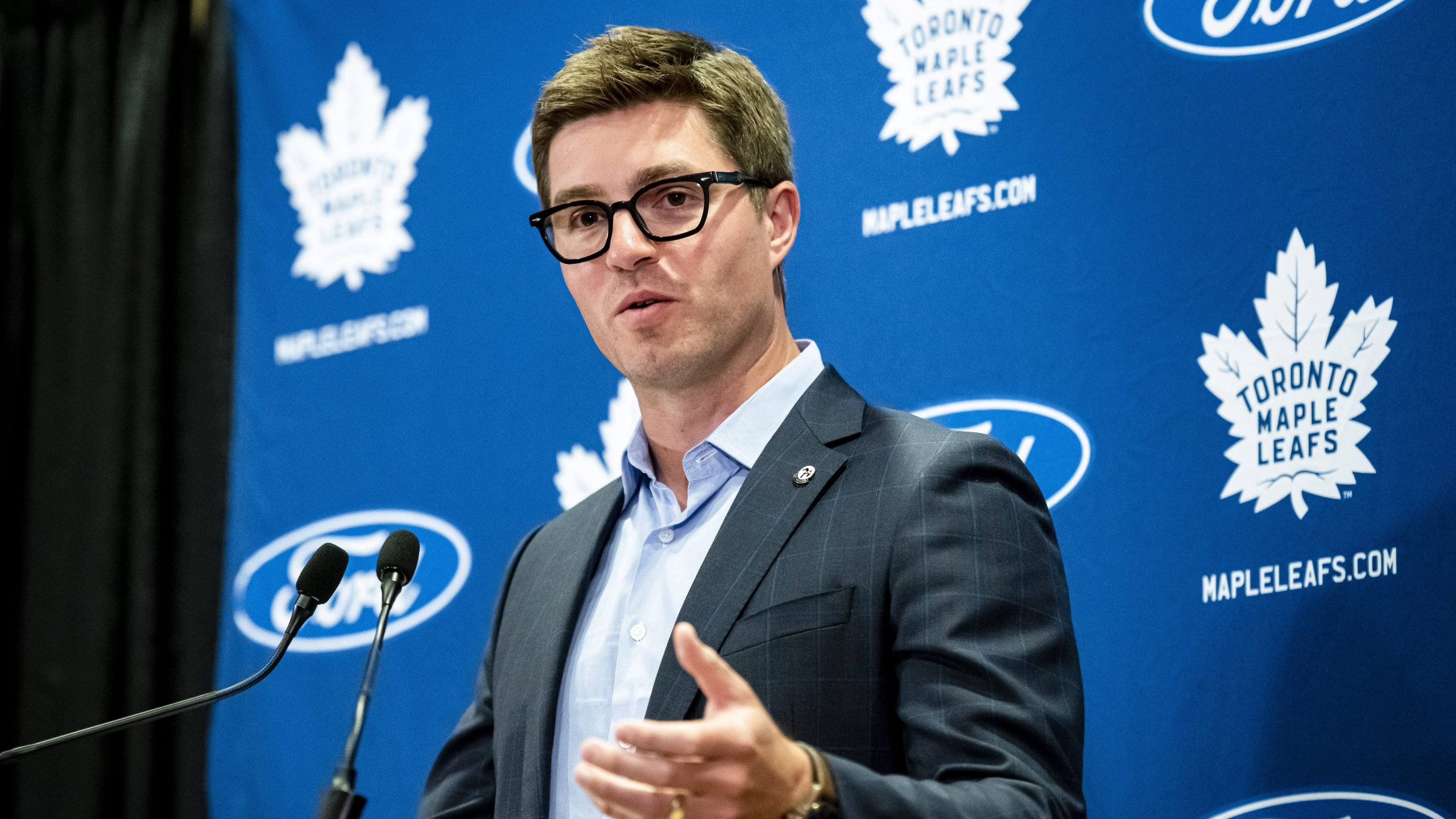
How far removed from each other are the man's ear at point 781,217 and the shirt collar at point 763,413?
0.17m

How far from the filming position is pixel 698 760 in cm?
109

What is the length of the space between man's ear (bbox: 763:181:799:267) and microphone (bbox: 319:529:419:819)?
724mm

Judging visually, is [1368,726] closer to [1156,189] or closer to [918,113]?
[1156,189]

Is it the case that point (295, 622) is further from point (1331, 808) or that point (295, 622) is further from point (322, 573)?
point (1331, 808)

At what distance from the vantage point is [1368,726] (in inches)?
75.7

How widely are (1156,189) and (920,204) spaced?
445 mm

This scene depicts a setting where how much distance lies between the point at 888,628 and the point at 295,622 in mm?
744

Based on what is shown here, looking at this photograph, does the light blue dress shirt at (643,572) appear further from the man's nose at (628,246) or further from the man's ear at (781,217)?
the man's nose at (628,246)

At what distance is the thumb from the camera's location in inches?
43.4

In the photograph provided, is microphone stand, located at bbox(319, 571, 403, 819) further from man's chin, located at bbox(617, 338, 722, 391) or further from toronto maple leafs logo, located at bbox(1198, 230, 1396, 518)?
toronto maple leafs logo, located at bbox(1198, 230, 1396, 518)

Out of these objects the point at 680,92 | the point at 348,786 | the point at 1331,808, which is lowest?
the point at 1331,808

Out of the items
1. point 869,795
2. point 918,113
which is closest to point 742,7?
point 918,113

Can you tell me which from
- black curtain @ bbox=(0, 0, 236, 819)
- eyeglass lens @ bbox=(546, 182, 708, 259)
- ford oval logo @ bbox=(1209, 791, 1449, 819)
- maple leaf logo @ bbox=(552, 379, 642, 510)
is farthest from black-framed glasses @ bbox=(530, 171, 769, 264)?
black curtain @ bbox=(0, 0, 236, 819)

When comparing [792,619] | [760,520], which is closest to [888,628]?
[792,619]
